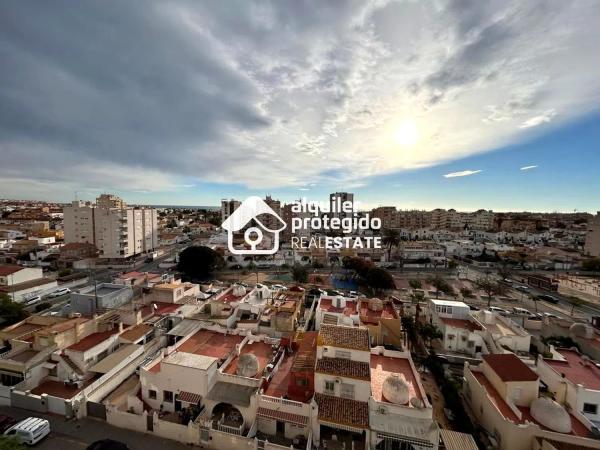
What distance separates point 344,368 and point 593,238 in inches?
2834

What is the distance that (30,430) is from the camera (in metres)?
10.8

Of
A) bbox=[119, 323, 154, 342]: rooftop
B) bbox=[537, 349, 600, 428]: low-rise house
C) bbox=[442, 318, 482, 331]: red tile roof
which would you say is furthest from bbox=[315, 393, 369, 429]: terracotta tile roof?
bbox=[442, 318, 482, 331]: red tile roof

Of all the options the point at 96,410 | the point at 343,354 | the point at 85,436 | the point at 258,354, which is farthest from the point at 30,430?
the point at 343,354

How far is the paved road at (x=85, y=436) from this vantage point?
436 inches

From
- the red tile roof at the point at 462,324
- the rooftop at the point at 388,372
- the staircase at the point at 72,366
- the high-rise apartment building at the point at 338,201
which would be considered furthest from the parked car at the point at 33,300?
the high-rise apartment building at the point at 338,201

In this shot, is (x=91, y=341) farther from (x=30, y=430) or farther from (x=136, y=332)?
(x=30, y=430)

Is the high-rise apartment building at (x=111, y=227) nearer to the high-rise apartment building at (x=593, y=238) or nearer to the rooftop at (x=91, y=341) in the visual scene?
the rooftop at (x=91, y=341)

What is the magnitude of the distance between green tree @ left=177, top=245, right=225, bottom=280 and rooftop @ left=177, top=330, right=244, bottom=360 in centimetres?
2318

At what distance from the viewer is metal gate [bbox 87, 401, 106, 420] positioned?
1252cm

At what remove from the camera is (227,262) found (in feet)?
161

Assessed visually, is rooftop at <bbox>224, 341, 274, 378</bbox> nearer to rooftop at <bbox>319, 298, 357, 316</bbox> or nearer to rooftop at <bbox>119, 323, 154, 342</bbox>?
rooftop at <bbox>319, 298, 357, 316</bbox>

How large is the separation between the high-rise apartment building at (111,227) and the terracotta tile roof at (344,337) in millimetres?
46745

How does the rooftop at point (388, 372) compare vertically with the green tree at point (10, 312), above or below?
below

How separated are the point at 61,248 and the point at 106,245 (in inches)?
245
